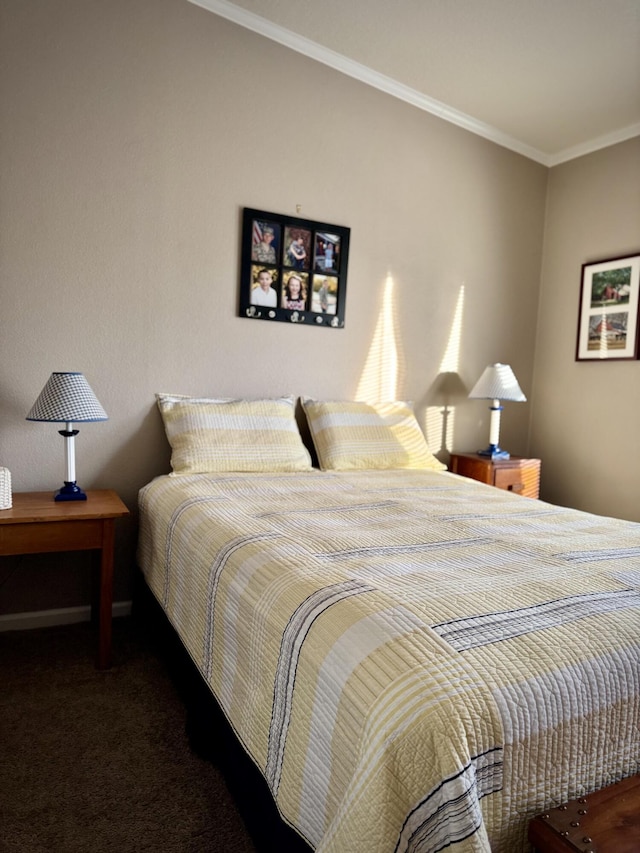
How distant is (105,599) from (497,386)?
2456 millimetres

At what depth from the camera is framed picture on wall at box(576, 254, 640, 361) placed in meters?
3.45

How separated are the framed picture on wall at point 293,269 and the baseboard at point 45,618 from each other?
5.24ft

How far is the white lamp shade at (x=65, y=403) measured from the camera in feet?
7.14

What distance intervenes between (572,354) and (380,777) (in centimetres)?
354

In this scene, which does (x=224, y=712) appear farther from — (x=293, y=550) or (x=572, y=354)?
(x=572, y=354)

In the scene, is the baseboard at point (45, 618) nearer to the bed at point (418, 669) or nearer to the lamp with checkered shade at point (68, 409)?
the lamp with checkered shade at point (68, 409)

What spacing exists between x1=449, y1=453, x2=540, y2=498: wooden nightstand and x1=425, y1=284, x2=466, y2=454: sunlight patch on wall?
0.14m

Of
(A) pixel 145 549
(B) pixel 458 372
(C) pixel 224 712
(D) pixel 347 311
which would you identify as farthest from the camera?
(B) pixel 458 372

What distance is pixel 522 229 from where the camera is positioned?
3.92 meters

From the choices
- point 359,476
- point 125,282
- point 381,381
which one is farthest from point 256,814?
point 381,381

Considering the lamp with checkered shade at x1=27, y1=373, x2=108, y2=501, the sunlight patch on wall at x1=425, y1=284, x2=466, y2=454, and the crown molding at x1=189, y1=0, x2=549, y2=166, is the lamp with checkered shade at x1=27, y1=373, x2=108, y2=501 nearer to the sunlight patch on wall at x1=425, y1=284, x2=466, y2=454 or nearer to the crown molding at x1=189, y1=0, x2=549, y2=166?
the crown molding at x1=189, y1=0, x2=549, y2=166

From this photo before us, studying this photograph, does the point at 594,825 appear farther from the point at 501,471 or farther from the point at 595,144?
the point at 595,144

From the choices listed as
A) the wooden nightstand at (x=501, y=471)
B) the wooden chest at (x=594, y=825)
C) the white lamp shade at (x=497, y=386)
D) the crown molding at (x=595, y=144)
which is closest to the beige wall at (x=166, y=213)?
the white lamp shade at (x=497, y=386)

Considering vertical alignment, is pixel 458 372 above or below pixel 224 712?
above
